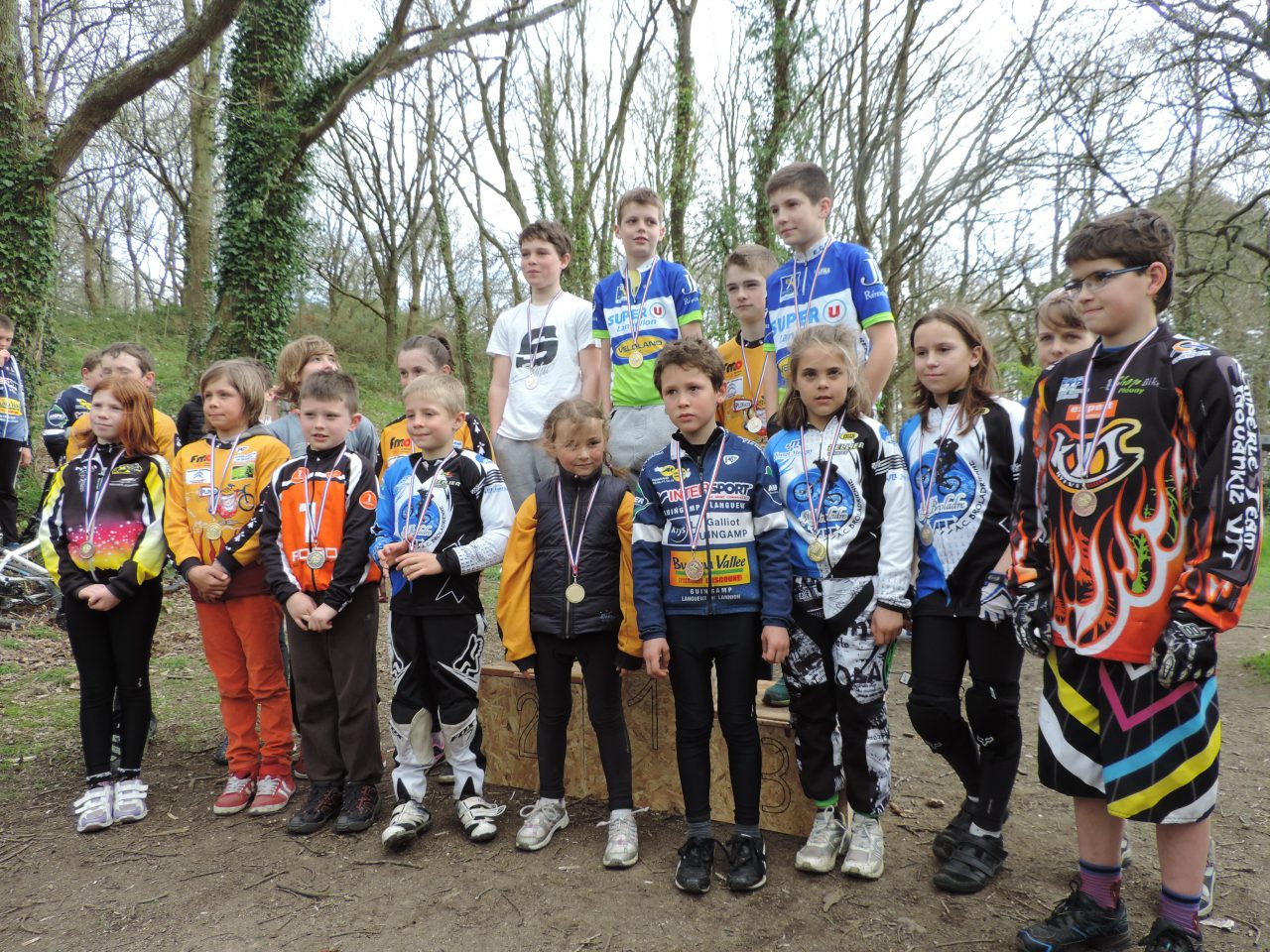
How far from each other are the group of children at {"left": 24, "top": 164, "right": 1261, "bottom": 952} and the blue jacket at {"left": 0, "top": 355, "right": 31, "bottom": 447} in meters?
4.85

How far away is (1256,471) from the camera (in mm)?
2061

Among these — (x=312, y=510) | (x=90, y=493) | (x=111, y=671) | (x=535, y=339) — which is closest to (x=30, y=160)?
(x=90, y=493)

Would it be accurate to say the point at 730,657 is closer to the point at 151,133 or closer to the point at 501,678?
the point at 501,678

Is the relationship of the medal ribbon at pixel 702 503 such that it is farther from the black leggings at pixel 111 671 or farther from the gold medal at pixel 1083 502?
the black leggings at pixel 111 671

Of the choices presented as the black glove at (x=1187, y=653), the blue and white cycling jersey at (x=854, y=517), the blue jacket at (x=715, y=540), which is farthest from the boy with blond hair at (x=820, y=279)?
the black glove at (x=1187, y=653)

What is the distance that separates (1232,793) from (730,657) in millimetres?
2663

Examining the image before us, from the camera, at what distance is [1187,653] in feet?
6.73

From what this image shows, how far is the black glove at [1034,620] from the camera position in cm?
244

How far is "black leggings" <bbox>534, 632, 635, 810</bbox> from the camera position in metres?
3.15

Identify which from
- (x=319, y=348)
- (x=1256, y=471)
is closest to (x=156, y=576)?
(x=319, y=348)

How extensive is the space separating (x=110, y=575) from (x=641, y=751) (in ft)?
8.14

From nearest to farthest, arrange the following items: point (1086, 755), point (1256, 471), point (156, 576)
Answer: point (1256, 471), point (1086, 755), point (156, 576)

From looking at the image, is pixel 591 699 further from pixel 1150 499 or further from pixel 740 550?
pixel 1150 499

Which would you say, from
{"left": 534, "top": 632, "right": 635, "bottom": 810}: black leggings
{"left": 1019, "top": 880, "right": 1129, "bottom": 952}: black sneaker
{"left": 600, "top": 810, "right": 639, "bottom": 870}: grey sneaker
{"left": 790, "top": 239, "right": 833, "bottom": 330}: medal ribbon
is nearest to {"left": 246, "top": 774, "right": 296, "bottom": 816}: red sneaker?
{"left": 534, "top": 632, "right": 635, "bottom": 810}: black leggings
